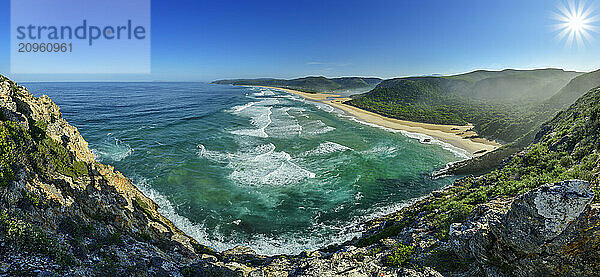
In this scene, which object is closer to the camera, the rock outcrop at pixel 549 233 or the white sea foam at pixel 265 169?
the rock outcrop at pixel 549 233

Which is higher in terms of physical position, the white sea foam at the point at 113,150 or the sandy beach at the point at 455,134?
the sandy beach at the point at 455,134

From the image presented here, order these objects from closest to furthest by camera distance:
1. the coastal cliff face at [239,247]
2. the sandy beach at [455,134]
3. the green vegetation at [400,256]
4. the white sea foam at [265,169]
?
1. the coastal cliff face at [239,247]
2. the green vegetation at [400,256]
3. the white sea foam at [265,169]
4. the sandy beach at [455,134]

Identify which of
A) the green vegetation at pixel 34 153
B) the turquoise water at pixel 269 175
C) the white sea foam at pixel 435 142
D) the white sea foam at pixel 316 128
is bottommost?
the turquoise water at pixel 269 175

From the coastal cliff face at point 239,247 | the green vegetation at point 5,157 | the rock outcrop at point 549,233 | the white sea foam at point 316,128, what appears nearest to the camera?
the rock outcrop at point 549,233

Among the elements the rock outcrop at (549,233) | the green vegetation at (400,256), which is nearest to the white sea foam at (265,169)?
the green vegetation at (400,256)

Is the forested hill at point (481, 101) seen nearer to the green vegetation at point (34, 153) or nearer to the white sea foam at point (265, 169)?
the white sea foam at point (265, 169)

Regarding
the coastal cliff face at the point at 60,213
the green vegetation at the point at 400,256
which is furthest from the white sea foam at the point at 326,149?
the green vegetation at the point at 400,256

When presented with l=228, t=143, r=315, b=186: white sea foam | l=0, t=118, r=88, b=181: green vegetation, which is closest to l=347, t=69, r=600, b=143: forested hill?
l=228, t=143, r=315, b=186: white sea foam
